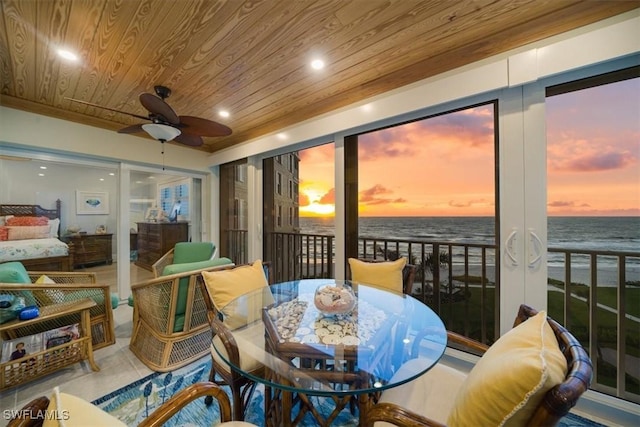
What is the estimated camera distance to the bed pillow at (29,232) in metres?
2.74

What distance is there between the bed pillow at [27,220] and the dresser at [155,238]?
96 cm

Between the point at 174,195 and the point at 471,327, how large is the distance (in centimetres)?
457

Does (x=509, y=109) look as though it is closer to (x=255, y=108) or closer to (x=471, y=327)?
(x=471, y=327)

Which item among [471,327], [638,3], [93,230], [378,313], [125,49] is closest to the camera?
[638,3]

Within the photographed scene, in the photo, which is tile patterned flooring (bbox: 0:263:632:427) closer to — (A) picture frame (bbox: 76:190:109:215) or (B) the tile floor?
(B) the tile floor

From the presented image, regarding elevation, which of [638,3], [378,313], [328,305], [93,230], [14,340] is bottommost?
[14,340]

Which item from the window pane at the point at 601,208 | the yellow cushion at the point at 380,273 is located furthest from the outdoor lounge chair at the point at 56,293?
the window pane at the point at 601,208

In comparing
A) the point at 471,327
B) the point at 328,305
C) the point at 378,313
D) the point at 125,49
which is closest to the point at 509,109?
the point at 378,313

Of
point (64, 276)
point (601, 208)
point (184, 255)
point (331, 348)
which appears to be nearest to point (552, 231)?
point (601, 208)

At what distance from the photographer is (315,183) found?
3412mm

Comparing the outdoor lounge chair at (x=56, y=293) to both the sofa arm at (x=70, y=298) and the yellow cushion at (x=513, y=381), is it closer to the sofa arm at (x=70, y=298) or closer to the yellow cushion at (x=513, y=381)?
the sofa arm at (x=70, y=298)

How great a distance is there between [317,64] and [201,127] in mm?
1209

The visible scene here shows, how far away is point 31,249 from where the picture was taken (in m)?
2.85

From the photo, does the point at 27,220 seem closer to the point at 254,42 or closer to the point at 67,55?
the point at 67,55
